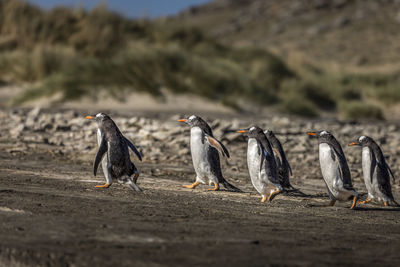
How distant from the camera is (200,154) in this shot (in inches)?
248

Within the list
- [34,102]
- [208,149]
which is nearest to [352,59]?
[34,102]

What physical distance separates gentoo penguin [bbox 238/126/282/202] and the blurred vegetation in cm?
824

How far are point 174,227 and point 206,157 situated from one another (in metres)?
2.36

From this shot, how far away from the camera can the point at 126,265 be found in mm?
3072

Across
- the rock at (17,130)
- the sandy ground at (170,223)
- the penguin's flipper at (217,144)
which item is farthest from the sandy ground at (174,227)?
the rock at (17,130)

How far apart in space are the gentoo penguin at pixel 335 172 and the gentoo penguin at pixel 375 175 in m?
0.37

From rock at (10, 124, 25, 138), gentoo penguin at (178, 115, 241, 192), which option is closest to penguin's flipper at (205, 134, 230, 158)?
gentoo penguin at (178, 115, 241, 192)

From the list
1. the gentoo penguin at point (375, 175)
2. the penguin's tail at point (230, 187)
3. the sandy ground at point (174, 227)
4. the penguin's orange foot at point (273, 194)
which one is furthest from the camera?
the penguin's tail at point (230, 187)

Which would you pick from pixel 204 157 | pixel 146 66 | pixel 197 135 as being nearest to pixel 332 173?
pixel 204 157

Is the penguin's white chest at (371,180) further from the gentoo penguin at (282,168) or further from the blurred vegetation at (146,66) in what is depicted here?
the blurred vegetation at (146,66)

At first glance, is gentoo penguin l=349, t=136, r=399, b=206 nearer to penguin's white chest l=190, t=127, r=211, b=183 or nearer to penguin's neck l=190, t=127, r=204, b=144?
penguin's white chest l=190, t=127, r=211, b=183

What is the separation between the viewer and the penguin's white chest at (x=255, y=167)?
19.0ft

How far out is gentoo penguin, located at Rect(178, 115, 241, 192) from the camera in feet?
20.2

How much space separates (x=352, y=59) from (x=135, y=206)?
3655cm
